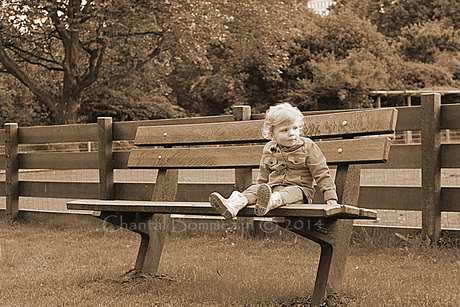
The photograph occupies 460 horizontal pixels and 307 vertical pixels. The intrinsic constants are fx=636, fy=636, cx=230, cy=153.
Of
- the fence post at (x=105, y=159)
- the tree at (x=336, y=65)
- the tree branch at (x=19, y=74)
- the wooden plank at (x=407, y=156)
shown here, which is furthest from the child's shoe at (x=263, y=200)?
the tree at (x=336, y=65)

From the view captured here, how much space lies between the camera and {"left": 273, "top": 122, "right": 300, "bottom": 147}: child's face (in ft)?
12.7

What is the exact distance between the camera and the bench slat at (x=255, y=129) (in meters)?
3.95

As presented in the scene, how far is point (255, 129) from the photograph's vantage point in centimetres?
465

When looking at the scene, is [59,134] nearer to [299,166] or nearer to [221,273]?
[221,273]

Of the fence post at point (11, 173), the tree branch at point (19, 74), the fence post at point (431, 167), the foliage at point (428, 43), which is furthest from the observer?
the foliage at point (428, 43)

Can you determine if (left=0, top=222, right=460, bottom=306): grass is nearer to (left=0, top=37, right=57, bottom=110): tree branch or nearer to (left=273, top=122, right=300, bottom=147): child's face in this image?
(left=273, top=122, right=300, bottom=147): child's face

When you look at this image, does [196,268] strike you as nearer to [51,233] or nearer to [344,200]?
[344,200]

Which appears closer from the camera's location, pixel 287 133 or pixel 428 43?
pixel 287 133

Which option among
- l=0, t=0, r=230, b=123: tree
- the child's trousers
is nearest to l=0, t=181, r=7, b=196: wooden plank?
the child's trousers

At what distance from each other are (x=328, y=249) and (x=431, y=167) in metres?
2.15

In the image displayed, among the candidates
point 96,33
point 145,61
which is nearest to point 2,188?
point 96,33

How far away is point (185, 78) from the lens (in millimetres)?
42438

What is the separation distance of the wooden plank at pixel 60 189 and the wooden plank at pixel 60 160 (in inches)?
8.5

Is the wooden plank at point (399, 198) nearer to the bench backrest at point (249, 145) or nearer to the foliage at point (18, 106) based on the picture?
the bench backrest at point (249, 145)
